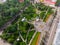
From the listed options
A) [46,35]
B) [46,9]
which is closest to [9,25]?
[46,35]

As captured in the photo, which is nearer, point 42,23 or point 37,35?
point 37,35

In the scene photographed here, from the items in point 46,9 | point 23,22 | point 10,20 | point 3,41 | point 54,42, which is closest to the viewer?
point 54,42

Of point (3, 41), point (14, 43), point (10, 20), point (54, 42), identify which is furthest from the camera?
point (10, 20)

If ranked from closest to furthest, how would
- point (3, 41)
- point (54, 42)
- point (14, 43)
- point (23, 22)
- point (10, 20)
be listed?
point (54, 42) → point (14, 43) → point (3, 41) → point (23, 22) → point (10, 20)

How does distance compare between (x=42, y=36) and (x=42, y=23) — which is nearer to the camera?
(x=42, y=36)

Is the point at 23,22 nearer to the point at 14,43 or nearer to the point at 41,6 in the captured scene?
the point at 14,43

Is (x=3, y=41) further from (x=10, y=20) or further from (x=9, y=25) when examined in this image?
(x=10, y=20)

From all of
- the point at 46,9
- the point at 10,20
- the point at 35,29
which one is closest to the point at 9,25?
the point at 10,20

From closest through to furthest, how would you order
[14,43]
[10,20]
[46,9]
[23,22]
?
[14,43] → [23,22] → [10,20] → [46,9]
